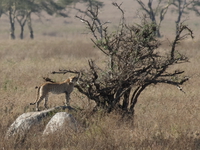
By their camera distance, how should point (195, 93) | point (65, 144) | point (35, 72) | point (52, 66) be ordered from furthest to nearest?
point (52, 66)
point (35, 72)
point (195, 93)
point (65, 144)

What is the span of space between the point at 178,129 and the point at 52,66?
11.5m

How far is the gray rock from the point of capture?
289 inches

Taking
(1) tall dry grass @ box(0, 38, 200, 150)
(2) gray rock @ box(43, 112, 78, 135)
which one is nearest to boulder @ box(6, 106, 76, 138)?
(1) tall dry grass @ box(0, 38, 200, 150)

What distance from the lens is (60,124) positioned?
7.50 m

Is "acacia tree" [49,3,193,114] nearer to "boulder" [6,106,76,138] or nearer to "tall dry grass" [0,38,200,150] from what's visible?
"tall dry grass" [0,38,200,150]

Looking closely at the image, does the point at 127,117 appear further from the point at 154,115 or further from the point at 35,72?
the point at 35,72

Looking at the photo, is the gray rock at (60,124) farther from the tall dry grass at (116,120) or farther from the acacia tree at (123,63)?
the acacia tree at (123,63)

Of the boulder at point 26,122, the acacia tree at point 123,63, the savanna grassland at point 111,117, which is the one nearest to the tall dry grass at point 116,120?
the savanna grassland at point 111,117

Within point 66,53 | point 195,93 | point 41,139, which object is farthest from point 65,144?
point 66,53

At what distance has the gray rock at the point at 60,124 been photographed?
7.33m

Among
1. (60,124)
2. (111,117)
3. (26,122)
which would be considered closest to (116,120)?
(111,117)

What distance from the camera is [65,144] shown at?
270 inches

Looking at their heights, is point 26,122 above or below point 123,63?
below

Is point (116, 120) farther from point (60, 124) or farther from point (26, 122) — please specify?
point (26, 122)
